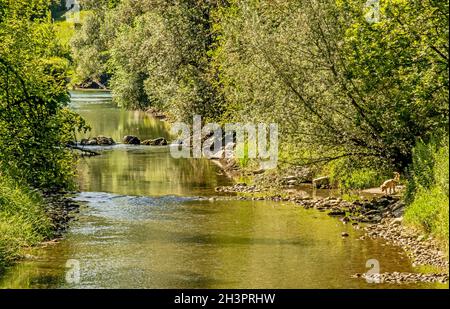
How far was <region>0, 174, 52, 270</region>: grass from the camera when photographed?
22828 millimetres

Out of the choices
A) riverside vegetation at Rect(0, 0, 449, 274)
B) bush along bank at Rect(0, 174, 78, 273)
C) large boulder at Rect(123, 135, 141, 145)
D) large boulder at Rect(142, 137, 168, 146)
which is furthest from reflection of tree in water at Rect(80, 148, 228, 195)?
bush along bank at Rect(0, 174, 78, 273)

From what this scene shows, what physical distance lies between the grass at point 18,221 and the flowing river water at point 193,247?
1.85 feet

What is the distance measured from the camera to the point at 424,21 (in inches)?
1001

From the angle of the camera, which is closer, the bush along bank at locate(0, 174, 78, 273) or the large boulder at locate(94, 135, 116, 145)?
the bush along bank at locate(0, 174, 78, 273)

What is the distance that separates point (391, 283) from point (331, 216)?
9.03m

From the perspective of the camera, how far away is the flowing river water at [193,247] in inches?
810

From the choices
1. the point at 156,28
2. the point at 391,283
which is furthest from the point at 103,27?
the point at 391,283

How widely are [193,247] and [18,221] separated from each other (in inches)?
219

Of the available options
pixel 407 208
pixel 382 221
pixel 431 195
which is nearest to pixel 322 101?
pixel 382 221

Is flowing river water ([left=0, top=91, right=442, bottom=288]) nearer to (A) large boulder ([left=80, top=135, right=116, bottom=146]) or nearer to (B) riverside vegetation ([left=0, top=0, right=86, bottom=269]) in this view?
(B) riverside vegetation ([left=0, top=0, right=86, bottom=269])

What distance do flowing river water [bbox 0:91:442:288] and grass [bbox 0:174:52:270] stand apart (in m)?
0.56

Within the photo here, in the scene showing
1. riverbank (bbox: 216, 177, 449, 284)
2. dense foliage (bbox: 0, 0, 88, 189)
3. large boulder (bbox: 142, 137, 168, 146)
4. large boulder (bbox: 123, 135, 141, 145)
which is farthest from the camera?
large boulder (bbox: 123, 135, 141, 145)

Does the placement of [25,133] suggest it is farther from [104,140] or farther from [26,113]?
[104,140]

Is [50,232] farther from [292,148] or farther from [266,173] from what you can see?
[266,173]
